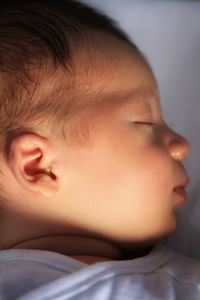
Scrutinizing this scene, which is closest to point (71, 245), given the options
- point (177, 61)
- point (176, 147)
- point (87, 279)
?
point (87, 279)

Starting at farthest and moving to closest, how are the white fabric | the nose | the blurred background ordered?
the blurred background < the nose < the white fabric

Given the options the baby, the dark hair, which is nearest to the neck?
the baby

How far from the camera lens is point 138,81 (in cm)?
84

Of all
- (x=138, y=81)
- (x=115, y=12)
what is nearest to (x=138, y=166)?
(x=138, y=81)

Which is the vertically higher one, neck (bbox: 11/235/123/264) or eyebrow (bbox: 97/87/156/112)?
eyebrow (bbox: 97/87/156/112)

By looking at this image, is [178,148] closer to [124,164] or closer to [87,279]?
Result: [124,164]

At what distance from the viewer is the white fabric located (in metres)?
0.73

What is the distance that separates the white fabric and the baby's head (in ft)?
0.20

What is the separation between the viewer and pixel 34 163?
792 mm

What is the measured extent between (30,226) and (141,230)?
0.16m

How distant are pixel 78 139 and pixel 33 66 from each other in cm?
12

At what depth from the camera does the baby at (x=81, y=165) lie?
77 cm

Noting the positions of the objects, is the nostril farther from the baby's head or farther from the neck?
the neck

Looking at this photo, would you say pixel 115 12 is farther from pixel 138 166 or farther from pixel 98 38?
pixel 138 166
